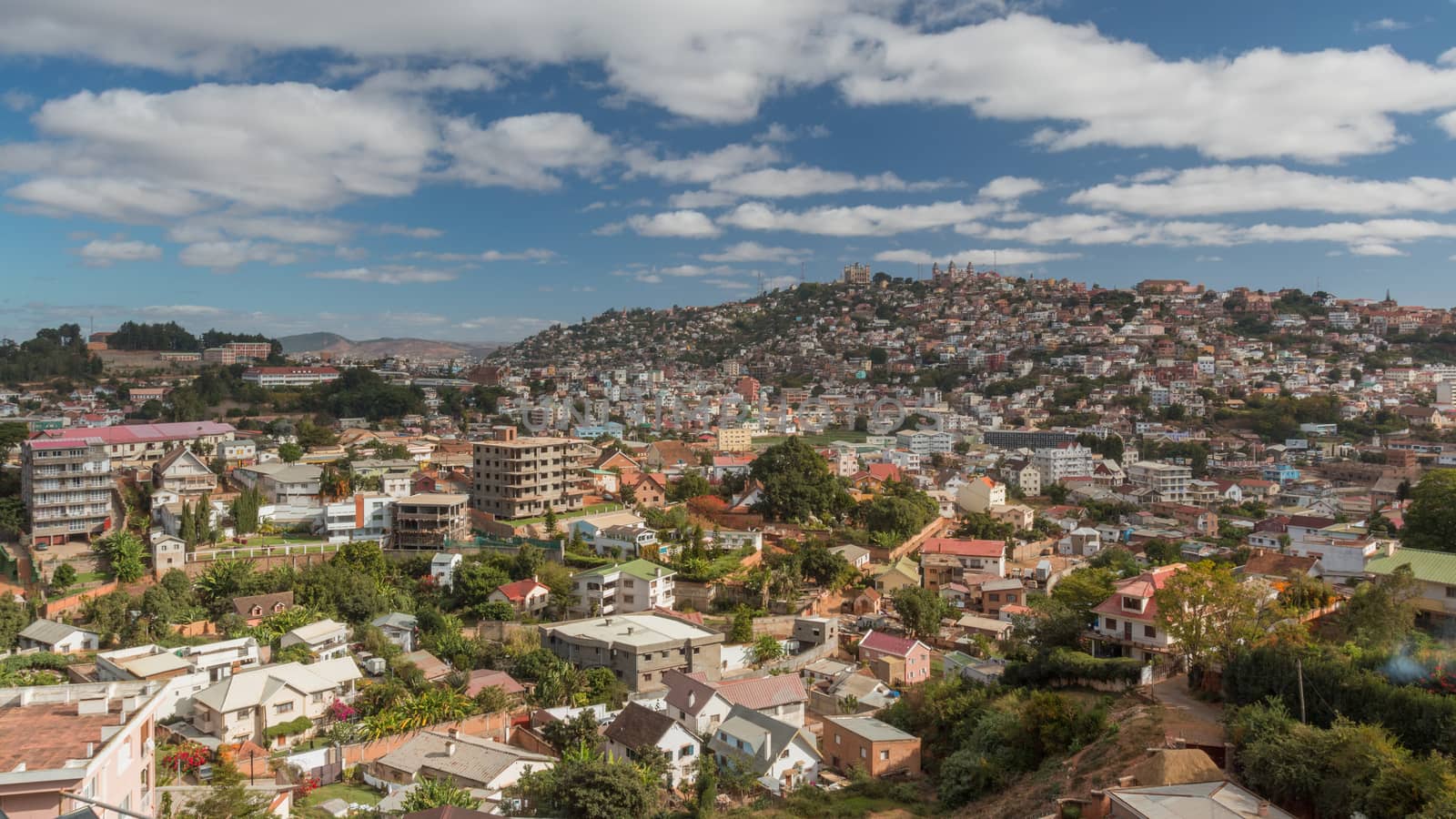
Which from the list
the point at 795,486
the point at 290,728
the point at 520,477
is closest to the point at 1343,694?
Answer: the point at 290,728

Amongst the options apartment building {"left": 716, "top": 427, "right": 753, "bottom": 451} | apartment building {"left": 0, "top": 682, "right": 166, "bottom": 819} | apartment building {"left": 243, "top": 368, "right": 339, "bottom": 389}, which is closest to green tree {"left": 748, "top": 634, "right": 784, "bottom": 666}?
apartment building {"left": 0, "top": 682, "right": 166, "bottom": 819}

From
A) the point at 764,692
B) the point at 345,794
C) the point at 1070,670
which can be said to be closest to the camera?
the point at 345,794

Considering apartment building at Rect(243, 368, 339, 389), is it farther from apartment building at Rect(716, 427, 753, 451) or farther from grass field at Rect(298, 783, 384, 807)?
grass field at Rect(298, 783, 384, 807)

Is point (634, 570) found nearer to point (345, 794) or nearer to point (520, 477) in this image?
point (520, 477)

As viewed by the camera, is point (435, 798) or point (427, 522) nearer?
point (435, 798)

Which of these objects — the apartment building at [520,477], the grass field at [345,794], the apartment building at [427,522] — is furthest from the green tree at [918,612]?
the grass field at [345,794]

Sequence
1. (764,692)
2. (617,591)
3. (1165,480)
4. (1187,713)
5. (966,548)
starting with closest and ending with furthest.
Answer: (1187,713) < (764,692) < (617,591) < (966,548) < (1165,480)
